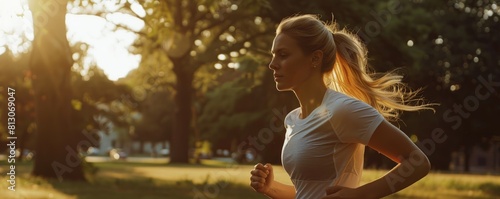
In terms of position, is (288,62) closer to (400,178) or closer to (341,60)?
(341,60)

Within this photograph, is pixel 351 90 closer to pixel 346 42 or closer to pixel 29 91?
pixel 346 42

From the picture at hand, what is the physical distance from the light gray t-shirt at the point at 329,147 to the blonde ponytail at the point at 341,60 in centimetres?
21

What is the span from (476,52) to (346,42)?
30.3m

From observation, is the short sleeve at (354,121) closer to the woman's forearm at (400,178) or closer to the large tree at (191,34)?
the woman's forearm at (400,178)

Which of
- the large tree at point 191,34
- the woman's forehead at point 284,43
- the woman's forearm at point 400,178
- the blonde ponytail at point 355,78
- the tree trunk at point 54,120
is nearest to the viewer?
the woman's forearm at point 400,178

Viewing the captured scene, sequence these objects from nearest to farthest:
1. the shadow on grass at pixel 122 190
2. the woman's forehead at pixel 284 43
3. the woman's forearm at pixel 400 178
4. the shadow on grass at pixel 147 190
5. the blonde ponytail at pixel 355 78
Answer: the woman's forearm at pixel 400 178, the woman's forehead at pixel 284 43, the blonde ponytail at pixel 355 78, the shadow on grass at pixel 122 190, the shadow on grass at pixel 147 190

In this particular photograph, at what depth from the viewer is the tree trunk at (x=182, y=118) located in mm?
46366

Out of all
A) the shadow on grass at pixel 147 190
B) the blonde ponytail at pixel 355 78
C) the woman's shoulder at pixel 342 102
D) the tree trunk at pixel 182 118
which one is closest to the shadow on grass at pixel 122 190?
the shadow on grass at pixel 147 190

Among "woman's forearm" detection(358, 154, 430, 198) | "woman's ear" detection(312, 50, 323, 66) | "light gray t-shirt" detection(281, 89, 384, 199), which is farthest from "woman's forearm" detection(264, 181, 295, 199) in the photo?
"woman's forearm" detection(358, 154, 430, 198)

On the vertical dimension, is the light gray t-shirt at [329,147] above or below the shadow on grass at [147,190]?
above

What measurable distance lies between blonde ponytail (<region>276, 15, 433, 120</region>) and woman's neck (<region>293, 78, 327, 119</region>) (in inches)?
3.5

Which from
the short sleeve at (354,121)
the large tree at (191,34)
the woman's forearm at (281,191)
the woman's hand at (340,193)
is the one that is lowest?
the woman's forearm at (281,191)

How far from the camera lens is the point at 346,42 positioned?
369 cm

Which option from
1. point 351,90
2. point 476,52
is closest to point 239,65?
point 476,52
